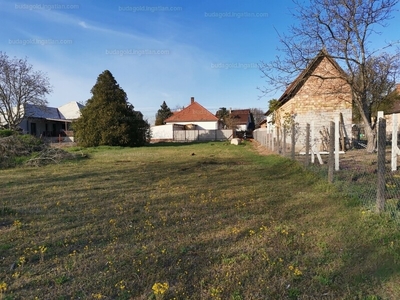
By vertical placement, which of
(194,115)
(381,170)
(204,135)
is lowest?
(381,170)

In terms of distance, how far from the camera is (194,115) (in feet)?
176

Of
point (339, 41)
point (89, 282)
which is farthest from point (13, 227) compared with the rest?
point (339, 41)

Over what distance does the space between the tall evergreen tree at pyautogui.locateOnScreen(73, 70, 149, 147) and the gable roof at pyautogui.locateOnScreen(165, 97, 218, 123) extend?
22.5 m

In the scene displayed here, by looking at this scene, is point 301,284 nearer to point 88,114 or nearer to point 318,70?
point 318,70

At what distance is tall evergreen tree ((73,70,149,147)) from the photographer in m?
28.7

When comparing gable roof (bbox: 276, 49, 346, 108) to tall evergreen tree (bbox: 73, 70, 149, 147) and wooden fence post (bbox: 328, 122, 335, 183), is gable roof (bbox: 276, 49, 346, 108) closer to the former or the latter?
wooden fence post (bbox: 328, 122, 335, 183)

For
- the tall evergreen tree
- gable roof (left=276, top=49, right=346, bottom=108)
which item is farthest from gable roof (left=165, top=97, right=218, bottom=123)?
gable roof (left=276, top=49, right=346, bottom=108)

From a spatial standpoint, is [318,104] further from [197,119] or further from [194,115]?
[194,115]

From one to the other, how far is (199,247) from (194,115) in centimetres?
5050

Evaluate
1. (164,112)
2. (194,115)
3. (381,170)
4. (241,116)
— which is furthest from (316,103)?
(164,112)

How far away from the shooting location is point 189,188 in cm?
740

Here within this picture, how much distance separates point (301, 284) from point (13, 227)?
443 cm

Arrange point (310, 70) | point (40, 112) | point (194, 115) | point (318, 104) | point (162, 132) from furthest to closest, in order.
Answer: point (194, 115), point (162, 132), point (40, 112), point (318, 104), point (310, 70)

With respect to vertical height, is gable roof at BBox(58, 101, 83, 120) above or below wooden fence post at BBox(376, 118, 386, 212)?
above
